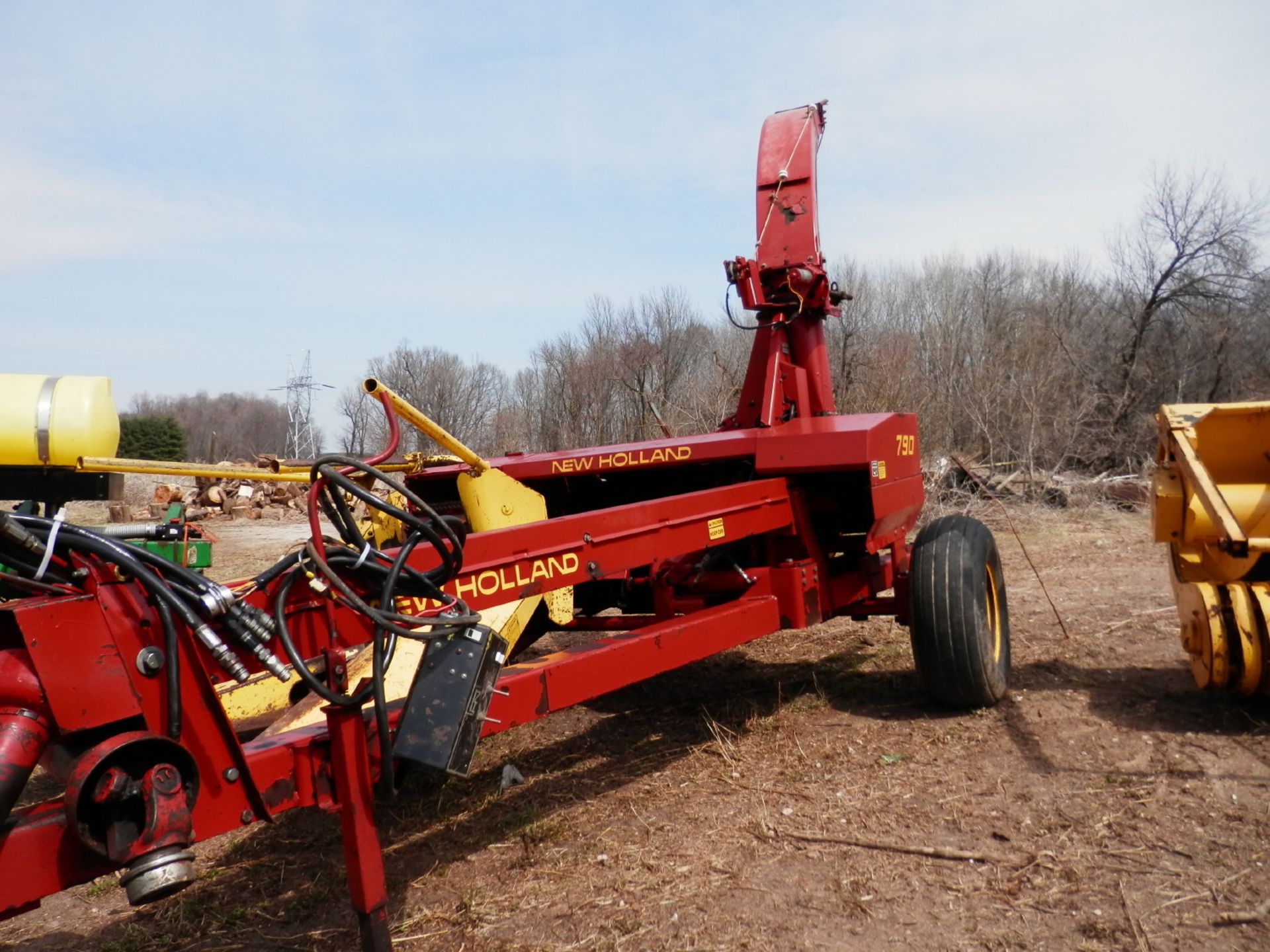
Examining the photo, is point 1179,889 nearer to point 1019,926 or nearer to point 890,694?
point 1019,926

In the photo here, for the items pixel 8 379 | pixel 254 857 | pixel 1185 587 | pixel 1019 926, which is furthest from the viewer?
pixel 1185 587

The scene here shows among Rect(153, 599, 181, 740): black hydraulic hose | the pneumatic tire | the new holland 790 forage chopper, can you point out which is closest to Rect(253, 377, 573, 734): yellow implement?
the new holland 790 forage chopper

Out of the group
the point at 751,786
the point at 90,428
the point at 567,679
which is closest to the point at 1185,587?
the point at 751,786

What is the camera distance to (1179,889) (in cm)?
297

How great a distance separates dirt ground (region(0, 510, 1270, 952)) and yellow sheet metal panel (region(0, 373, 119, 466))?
1.07 meters

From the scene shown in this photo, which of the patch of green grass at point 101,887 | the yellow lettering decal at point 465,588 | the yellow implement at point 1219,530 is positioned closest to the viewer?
the yellow lettering decal at point 465,588

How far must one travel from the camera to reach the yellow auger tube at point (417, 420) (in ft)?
9.28

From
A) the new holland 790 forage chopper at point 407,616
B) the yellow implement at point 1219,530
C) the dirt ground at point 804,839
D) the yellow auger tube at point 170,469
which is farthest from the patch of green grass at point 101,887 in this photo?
the yellow implement at point 1219,530

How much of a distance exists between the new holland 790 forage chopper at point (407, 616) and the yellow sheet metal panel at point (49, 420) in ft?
0.11

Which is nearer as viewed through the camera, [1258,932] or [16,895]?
[16,895]

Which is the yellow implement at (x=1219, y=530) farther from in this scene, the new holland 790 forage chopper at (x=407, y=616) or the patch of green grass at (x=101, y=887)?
the patch of green grass at (x=101, y=887)

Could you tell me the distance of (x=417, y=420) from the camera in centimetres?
321

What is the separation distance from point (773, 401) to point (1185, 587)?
88.9 inches

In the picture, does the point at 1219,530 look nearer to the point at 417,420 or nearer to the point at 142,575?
the point at 417,420
